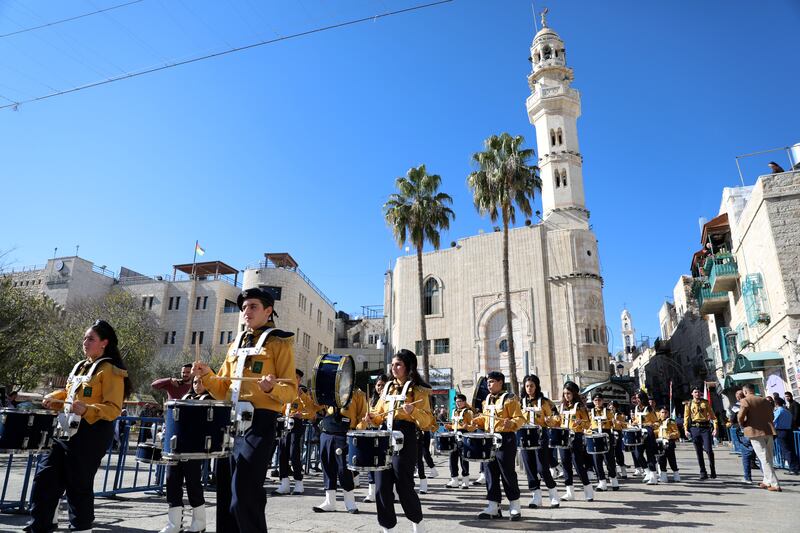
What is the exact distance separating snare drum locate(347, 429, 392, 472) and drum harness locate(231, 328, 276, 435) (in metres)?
1.96

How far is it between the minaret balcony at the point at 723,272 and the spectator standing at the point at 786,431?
15.1m

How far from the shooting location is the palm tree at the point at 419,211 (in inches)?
1304

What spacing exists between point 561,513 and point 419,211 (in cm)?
2609

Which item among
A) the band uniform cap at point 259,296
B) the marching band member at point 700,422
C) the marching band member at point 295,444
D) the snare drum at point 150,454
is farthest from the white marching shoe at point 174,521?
the marching band member at point 700,422

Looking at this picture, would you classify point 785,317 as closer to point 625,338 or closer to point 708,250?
point 708,250

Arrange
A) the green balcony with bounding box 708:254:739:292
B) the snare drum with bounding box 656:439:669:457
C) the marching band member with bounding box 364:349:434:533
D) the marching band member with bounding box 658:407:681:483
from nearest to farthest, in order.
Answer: the marching band member with bounding box 364:349:434:533 < the marching band member with bounding box 658:407:681:483 < the snare drum with bounding box 656:439:669:457 < the green balcony with bounding box 708:254:739:292

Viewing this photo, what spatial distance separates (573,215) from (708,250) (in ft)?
52.0

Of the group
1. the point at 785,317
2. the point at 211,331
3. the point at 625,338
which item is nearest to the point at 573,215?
the point at 785,317

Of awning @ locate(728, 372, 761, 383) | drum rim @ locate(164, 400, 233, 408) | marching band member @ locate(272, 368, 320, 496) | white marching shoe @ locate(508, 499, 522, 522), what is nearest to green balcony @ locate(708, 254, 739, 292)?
awning @ locate(728, 372, 761, 383)

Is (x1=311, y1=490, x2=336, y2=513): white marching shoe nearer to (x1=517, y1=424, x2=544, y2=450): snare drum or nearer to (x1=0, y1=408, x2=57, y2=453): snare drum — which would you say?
(x1=517, y1=424, x2=544, y2=450): snare drum

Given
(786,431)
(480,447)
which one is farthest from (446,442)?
(786,431)

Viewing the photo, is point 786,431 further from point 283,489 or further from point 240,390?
point 240,390

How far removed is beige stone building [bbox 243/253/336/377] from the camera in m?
50.1

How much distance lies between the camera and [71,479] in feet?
14.8
